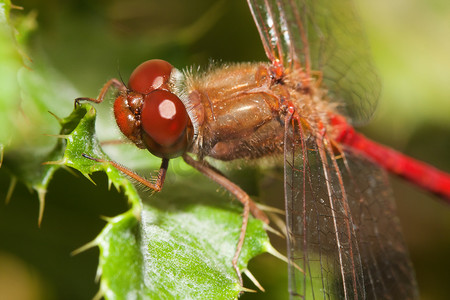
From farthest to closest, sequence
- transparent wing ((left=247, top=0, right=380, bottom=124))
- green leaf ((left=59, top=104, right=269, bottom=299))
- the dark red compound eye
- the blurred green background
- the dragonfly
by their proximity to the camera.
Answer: transparent wing ((left=247, top=0, right=380, bottom=124))
the blurred green background
the dragonfly
the dark red compound eye
green leaf ((left=59, top=104, right=269, bottom=299))

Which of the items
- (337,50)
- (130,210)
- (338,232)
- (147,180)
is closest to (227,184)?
(147,180)

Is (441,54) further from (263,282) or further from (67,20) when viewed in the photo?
(67,20)

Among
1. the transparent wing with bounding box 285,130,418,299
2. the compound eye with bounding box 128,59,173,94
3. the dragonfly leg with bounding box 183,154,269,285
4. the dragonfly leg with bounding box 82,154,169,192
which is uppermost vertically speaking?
the compound eye with bounding box 128,59,173,94

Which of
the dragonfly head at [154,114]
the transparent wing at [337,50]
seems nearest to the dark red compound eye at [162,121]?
the dragonfly head at [154,114]

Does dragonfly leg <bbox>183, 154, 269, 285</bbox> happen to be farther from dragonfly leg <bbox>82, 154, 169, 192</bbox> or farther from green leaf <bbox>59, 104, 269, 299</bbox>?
dragonfly leg <bbox>82, 154, 169, 192</bbox>

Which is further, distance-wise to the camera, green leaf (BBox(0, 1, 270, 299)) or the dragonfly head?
the dragonfly head

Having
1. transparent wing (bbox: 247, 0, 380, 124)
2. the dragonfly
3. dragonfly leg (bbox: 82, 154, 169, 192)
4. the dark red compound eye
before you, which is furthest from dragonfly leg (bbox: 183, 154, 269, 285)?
transparent wing (bbox: 247, 0, 380, 124)

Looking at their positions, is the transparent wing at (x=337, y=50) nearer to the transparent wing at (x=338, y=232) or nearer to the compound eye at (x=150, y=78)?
the transparent wing at (x=338, y=232)
